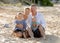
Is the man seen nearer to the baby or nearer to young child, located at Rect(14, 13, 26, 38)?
the baby

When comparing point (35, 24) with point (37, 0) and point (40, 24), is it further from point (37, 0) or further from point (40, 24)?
point (37, 0)

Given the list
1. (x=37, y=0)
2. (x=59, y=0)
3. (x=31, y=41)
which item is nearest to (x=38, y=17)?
(x=31, y=41)

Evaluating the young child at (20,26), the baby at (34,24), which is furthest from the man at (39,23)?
the young child at (20,26)

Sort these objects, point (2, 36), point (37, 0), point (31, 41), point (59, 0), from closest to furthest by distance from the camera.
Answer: point (31, 41), point (2, 36), point (37, 0), point (59, 0)

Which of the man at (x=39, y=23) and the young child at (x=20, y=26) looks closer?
the man at (x=39, y=23)

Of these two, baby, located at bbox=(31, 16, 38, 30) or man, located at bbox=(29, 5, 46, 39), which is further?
baby, located at bbox=(31, 16, 38, 30)

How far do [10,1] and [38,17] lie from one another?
69.9ft

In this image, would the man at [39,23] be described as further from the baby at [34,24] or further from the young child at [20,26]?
the young child at [20,26]

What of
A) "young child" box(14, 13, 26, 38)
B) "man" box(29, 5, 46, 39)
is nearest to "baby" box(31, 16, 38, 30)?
"man" box(29, 5, 46, 39)

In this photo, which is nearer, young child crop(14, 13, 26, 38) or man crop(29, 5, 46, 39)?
man crop(29, 5, 46, 39)

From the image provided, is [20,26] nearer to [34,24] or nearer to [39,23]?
[34,24]

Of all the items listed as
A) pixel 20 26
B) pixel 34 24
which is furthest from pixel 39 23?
pixel 20 26

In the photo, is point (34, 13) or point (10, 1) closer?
point (34, 13)

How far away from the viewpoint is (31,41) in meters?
8.09
